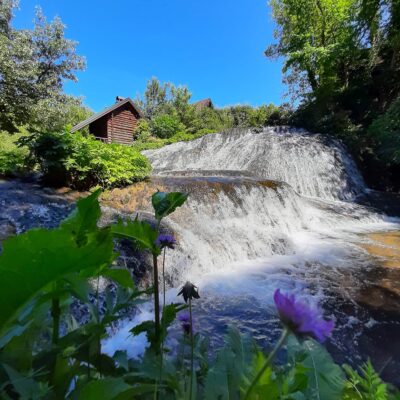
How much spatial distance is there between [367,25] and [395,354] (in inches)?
789

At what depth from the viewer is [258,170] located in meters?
13.5

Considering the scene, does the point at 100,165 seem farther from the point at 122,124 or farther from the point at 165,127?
the point at 165,127

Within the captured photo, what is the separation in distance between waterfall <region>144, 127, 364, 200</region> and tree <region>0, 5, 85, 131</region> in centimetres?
952

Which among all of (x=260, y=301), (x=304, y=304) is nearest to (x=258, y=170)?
(x=260, y=301)

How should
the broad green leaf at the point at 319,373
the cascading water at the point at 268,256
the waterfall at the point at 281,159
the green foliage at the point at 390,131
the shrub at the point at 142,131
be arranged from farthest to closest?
1. the shrub at the point at 142,131
2. the waterfall at the point at 281,159
3. the green foliage at the point at 390,131
4. the cascading water at the point at 268,256
5. the broad green leaf at the point at 319,373

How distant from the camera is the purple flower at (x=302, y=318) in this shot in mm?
419

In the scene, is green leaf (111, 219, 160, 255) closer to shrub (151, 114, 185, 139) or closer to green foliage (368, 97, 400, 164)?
green foliage (368, 97, 400, 164)

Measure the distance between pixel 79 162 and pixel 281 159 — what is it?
9702 mm

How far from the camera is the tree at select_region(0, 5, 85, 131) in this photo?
1750cm

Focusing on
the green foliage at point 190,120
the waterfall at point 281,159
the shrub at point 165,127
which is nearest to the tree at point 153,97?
the green foliage at point 190,120

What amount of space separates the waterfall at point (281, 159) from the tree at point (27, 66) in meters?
9.52

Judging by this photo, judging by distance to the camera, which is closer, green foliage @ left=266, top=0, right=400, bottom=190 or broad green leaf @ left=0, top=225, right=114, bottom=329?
broad green leaf @ left=0, top=225, right=114, bottom=329

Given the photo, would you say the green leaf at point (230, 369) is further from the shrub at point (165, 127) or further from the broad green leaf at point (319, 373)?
the shrub at point (165, 127)

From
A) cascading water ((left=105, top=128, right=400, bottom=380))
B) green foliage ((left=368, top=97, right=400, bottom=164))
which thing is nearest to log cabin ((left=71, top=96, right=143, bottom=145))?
cascading water ((left=105, top=128, right=400, bottom=380))
